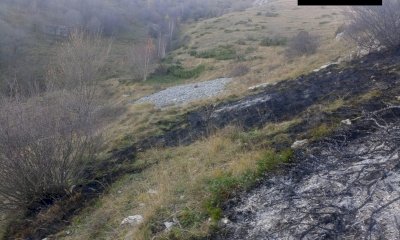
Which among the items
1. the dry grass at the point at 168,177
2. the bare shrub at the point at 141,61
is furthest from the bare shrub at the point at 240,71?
the bare shrub at the point at 141,61

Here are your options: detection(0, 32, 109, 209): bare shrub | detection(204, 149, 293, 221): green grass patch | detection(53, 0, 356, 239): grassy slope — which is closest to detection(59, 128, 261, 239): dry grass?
detection(53, 0, 356, 239): grassy slope

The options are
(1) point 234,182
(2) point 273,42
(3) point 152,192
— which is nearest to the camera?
(1) point 234,182

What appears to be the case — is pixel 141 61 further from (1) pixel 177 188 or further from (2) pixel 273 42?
(1) pixel 177 188

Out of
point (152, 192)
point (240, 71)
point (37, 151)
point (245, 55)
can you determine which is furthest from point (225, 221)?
point (245, 55)

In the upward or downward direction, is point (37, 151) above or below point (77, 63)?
below

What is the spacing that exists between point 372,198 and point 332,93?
416cm

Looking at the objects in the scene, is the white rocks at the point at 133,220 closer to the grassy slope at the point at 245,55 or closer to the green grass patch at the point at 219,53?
the grassy slope at the point at 245,55

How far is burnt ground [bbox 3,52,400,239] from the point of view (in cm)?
614

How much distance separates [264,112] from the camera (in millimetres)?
8141

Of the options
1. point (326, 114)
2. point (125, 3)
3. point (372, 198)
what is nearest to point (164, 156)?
point (326, 114)

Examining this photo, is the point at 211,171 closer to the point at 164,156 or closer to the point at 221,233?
the point at 221,233

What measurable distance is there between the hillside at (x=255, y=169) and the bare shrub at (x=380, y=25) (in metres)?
0.44

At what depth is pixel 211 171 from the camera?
17.5ft

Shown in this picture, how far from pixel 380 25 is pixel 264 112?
12.8 ft
